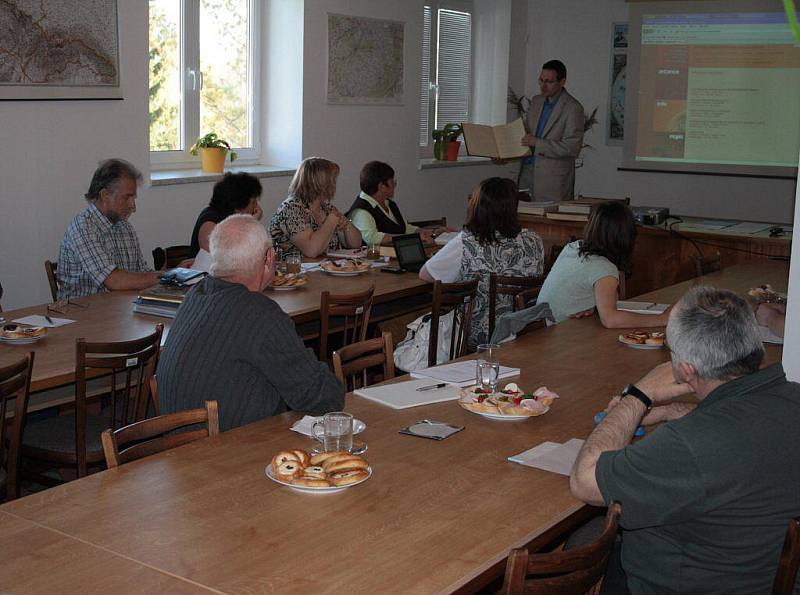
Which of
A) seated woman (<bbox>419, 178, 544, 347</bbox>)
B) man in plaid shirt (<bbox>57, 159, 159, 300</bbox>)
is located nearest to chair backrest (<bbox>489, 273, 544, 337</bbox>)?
seated woman (<bbox>419, 178, 544, 347</bbox>)

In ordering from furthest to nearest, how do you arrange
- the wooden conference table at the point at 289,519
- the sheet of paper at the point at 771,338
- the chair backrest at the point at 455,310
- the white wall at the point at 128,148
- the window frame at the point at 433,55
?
1. the window frame at the point at 433,55
2. the white wall at the point at 128,148
3. the chair backrest at the point at 455,310
4. the sheet of paper at the point at 771,338
5. the wooden conference table at the point at 289,519

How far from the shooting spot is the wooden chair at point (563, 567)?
5.93ft

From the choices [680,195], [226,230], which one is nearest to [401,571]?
[226,230]

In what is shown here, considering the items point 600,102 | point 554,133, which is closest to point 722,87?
point 600,102

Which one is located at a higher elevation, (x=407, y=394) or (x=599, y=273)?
(x=599, y=273)

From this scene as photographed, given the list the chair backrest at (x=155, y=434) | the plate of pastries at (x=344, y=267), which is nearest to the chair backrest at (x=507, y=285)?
the plate of pastries at (x=344, y=267)

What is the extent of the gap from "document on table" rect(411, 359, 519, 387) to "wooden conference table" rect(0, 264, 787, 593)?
1.15 feet

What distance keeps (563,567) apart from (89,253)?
3.37 metres

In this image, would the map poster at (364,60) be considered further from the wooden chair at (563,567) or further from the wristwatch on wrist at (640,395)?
the wooden chair at (563,567)

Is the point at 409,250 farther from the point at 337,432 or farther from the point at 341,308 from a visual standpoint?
the point at 337,432

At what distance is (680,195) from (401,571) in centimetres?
843

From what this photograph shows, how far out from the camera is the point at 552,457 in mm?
2619

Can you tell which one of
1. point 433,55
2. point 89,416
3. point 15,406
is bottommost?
point 89,416

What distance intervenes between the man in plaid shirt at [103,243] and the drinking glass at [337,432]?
2.41 meters
